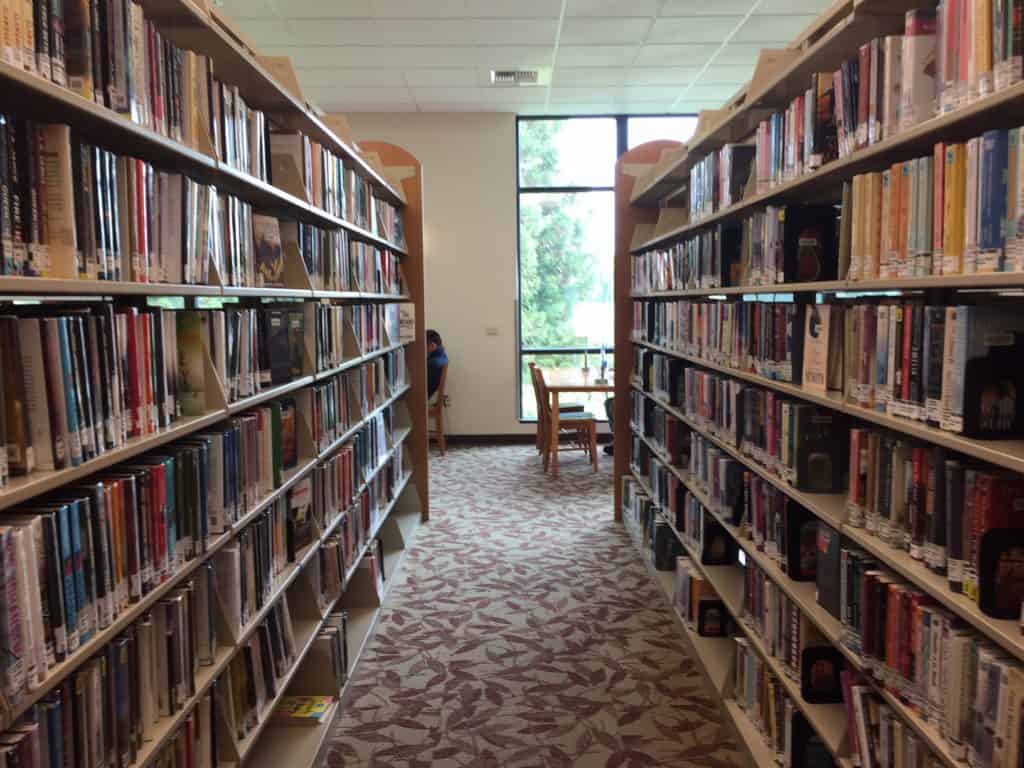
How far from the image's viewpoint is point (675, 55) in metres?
6.12

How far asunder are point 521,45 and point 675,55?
1272 millimetres

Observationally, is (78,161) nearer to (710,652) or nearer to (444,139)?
(710,652)

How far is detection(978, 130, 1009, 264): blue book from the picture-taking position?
1.29 m

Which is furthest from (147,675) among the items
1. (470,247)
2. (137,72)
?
(470,247)

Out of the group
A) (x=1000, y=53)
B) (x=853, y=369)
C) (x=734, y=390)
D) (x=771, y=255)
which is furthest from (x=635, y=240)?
(x=1000, y=53)

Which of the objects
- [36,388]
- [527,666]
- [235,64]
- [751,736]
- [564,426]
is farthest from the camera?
[564,426]

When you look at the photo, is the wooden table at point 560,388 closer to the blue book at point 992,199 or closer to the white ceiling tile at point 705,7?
the white ceiling tile at point 705,7

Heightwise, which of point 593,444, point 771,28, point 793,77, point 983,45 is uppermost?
point 771,28

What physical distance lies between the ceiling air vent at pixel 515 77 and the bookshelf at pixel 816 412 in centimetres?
245

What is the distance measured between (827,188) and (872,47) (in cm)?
59

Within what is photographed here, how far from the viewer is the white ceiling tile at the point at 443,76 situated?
21.2ft

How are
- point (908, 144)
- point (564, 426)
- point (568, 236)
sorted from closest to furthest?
point (908, 144)
point (564, 426)
point (568, 236)

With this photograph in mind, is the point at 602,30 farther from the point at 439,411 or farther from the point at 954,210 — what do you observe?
the point at 954,210

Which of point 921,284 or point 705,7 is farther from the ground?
point 705,7
